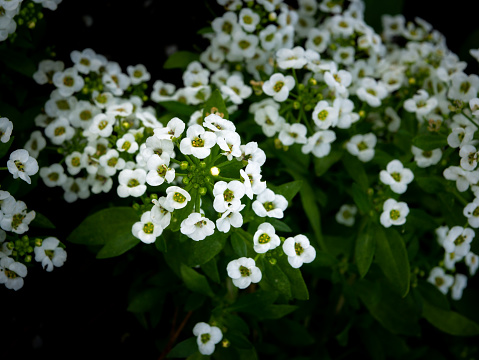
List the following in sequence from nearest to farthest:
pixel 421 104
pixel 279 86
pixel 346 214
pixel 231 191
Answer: pixel 231 191, pixel 279 86, pixel 421 104, pixel 346 214

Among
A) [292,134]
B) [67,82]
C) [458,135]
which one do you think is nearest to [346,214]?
[292,134]

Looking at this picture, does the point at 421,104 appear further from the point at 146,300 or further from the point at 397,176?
the point at 146,300

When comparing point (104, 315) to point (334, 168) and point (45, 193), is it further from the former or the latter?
point (334, 168)

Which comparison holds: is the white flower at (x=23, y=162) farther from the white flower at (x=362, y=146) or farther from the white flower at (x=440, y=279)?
the white flower at (x=440, y=279)

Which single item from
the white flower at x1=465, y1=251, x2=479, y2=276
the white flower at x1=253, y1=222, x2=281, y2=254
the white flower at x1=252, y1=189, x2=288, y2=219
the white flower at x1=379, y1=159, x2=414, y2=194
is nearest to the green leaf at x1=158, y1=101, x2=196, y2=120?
the white flower at x1=252, y1=189, x2=288, y2=219

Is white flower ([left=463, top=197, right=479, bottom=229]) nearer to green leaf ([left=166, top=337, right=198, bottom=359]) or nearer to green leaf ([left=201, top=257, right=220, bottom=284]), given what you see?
green leaf ([left=201, top=257, right=220, bottom=284])
